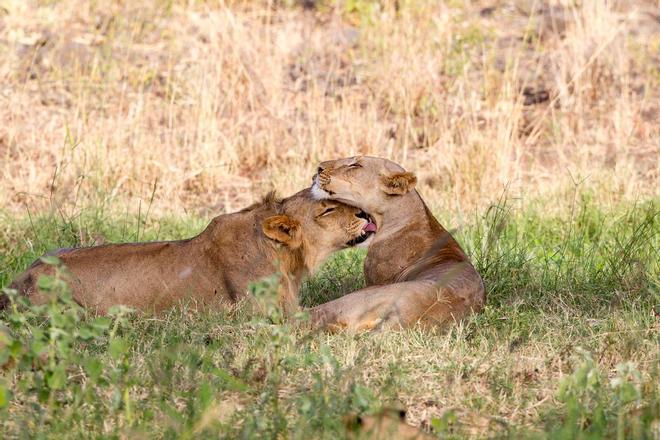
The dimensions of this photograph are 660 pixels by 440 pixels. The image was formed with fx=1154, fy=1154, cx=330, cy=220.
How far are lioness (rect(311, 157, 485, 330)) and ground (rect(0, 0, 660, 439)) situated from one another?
16 cm

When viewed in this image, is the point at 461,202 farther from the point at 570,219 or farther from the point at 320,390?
the point at 320,390

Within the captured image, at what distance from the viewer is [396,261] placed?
5785 millimetres

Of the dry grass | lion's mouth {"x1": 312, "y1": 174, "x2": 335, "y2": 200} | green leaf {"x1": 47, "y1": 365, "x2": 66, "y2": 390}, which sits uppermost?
green leaf {"x1": 47, "y1": 365, "x2": 66, "y2": 390}

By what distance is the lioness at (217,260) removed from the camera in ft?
16.9

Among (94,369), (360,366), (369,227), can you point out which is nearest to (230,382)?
(360,366)

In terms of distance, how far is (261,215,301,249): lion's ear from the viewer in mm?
5082

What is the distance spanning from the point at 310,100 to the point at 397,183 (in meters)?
3.27

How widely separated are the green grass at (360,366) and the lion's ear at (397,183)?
51cm

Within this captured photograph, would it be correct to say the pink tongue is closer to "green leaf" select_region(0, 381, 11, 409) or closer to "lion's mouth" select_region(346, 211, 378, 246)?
"lion's mouth" select_region(346, 211, 378, 246)

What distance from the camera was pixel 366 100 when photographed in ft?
31.2

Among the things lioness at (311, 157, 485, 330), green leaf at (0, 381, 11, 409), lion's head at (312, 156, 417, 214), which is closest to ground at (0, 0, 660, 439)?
green leaf at (0, 381, 11, 409)

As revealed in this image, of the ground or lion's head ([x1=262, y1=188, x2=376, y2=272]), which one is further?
lion's head ([x1=262, y1=188, x2=376, y2=272])

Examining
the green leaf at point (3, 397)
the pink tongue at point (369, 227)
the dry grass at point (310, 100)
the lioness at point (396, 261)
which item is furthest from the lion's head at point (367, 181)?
the green leaf at point (3, 397)

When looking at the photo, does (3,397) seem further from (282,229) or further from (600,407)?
(282,229)
